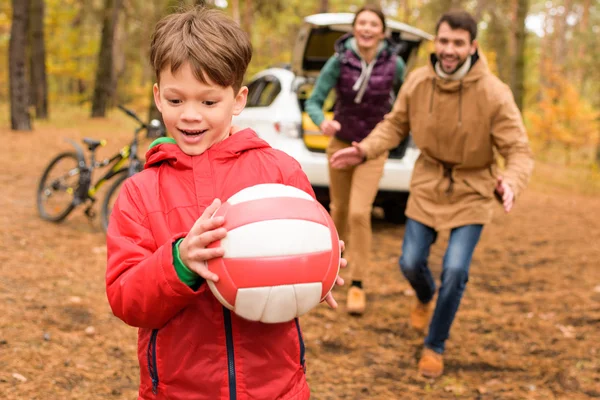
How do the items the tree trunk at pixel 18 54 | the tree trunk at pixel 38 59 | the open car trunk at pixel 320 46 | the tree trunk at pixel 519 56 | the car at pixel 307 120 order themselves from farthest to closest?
the tree trunk at pixel 38 59, the tree trunk at pixel 18 54, the tree trunk at pixel 519 56, the car at pixel 307 120, the open car trunk at pixel 320 46

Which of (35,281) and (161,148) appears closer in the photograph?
(161,148)

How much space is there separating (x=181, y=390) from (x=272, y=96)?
641 centimetres

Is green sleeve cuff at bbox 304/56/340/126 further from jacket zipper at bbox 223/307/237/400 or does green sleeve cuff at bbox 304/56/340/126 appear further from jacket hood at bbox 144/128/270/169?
jacket zipper at bbox 223/307/237/400

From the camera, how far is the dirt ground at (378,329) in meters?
4.02

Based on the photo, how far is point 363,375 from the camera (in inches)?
168

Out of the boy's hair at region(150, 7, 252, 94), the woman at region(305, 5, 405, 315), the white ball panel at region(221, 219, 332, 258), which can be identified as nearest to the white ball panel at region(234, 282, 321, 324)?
the white ball panel at region(221, 219, 332, 258)

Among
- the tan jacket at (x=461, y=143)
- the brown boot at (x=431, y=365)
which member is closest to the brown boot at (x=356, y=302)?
the brown boot at (x=431, y=365)

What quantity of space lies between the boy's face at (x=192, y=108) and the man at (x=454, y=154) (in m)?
2.37

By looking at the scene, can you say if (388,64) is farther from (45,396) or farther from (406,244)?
(45,396)

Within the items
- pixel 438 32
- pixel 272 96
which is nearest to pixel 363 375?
pixel 438 32

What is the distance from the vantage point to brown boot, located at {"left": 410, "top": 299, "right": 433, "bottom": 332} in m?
5.01

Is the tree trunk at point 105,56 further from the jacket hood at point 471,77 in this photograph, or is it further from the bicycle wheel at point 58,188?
the jacket hood at point 471,77

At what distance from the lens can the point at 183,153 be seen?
79.8 inches

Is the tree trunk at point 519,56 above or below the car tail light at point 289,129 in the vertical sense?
above
